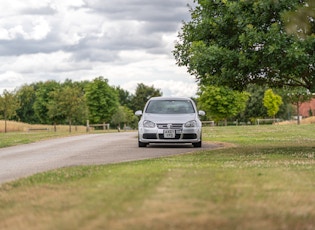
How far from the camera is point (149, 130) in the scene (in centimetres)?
2273

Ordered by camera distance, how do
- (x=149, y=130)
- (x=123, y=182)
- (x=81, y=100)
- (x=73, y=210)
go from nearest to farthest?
(x=73, y=210)
(x=123, y=182)
(x=149, y=130)
(x=81, y=100)

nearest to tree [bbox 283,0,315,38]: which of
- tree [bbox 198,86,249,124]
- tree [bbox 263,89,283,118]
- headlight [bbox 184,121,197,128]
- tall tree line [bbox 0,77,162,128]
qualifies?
headlight [bbox 184,121,197,128]

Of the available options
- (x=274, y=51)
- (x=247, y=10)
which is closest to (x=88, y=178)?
(x=274, y=51)

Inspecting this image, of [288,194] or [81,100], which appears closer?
[288,194]

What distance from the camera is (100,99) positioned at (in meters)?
95.6

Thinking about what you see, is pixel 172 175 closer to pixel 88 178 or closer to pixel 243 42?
pixel 88 178

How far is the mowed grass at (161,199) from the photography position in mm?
6820

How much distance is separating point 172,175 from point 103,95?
8527 centimetres

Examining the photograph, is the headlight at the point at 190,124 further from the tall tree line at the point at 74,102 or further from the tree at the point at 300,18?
the tall tree line at the point at 74,102

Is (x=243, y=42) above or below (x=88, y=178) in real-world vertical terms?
above

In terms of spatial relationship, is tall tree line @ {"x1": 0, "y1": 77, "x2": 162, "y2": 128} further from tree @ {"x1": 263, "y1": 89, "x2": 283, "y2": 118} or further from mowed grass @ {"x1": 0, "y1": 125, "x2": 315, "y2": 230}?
mowed grass @ {"x1": 0, "y1": 125, "x2": 315, "y2": 230}

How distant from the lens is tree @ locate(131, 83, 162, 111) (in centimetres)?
13788

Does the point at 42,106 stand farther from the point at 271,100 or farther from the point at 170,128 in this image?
the point at 170,128

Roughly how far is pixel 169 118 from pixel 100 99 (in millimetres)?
73438
